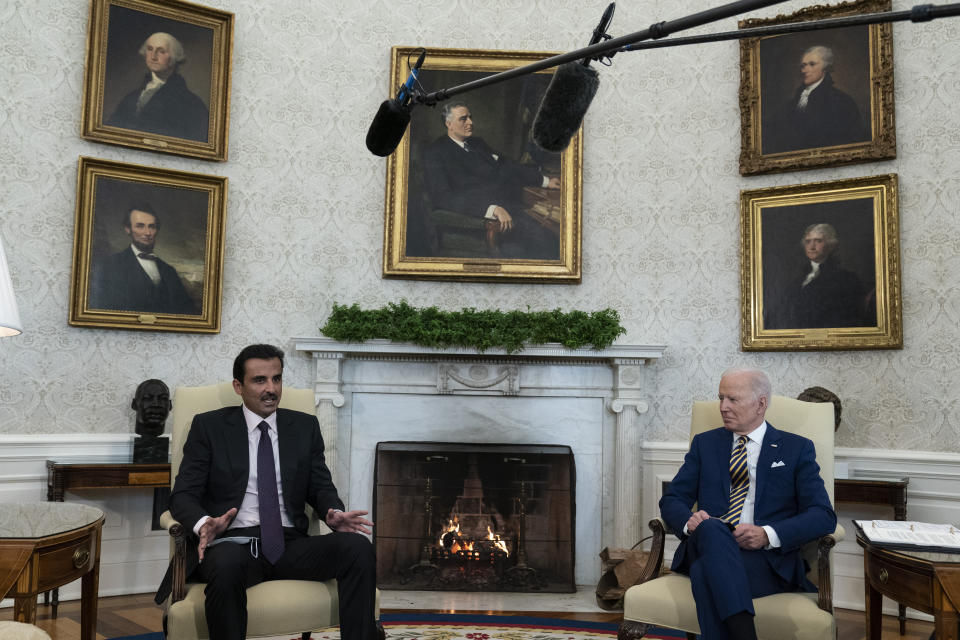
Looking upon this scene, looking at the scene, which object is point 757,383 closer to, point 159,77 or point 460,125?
point 460,125

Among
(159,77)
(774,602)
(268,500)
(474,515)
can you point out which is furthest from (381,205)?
(774,602)

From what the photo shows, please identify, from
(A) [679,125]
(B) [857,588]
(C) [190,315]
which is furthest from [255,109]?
(B) [857,588]

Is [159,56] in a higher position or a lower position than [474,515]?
higher

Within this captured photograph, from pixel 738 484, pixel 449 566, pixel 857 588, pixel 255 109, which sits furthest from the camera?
pixel 255 109

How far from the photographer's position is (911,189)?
534cm

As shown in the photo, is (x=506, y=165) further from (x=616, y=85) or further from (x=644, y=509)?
(x=644, y=509)

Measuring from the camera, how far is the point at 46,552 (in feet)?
9.22

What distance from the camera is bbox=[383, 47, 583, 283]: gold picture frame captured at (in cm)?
596

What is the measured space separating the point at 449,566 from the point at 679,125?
3698 millimetres

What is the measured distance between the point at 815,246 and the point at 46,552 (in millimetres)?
4979

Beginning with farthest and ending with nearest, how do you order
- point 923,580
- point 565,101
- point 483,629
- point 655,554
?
point 483,629, point 655,554, point 923,580, point 565,101

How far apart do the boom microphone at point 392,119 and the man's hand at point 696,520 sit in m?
1.98

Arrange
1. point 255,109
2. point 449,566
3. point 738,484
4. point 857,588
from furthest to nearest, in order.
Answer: point 255,109
point 449,566
point 857,588
point 738,484

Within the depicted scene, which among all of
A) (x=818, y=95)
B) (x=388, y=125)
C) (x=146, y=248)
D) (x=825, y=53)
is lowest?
(x=388, y=125)
